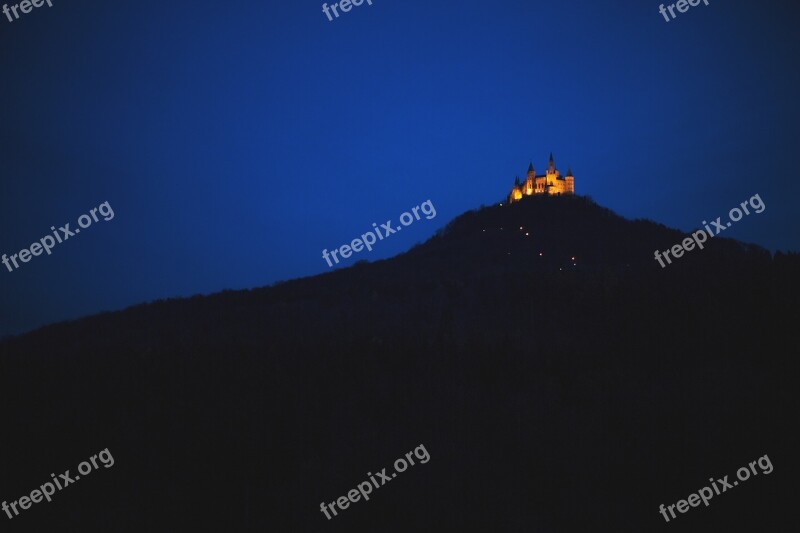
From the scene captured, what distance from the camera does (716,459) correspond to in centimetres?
1134

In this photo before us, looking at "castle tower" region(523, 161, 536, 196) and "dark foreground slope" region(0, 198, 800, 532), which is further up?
"castle tower" region(523, 161, 536, 196)

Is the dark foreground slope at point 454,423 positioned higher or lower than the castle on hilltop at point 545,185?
lower

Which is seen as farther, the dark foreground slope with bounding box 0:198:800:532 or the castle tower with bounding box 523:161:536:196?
the castle tower with bounding box 523:161:536:196

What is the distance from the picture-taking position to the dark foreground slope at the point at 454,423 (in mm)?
10492

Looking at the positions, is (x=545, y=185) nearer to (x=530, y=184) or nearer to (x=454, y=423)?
(x=530, y=184)

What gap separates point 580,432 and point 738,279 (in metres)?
19.1

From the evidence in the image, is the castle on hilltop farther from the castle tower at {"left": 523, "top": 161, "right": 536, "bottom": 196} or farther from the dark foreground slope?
the dark foreground slope

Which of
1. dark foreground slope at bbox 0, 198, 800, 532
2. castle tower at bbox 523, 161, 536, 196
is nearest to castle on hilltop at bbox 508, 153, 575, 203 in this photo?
castle tower at bbox 523, 161, 536, 196

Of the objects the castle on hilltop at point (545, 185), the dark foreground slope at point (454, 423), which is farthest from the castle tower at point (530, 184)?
the dark foreground slope at point (454, 423)

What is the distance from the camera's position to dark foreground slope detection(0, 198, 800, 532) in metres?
10.5

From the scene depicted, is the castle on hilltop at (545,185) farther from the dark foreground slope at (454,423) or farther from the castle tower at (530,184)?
the dark foreground slope at (454,423)

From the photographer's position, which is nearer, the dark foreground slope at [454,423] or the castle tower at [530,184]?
the dark foreground slope at [454,423]

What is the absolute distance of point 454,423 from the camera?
14016 millimetres

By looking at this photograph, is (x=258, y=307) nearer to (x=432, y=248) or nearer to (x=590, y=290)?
(x=590, y=290)
